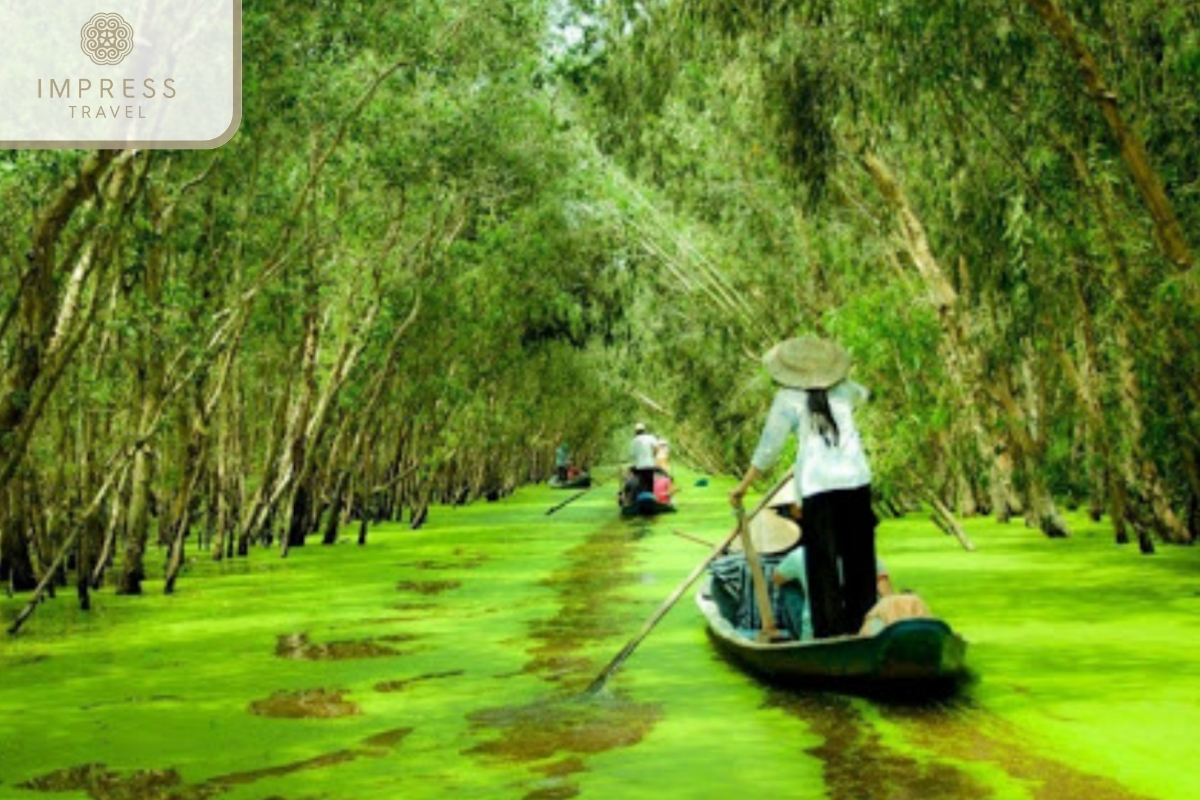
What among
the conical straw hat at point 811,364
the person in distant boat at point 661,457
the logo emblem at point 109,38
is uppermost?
the logo emblem at point 109,38

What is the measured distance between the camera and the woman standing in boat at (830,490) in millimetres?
8531

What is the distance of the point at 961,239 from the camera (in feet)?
51.3

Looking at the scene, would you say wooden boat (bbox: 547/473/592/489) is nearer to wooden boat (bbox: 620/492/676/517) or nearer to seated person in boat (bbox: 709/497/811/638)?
wooden boat (bbox: 620/492/676/517)

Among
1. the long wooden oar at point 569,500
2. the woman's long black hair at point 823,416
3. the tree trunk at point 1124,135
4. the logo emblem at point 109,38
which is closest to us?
the woman's long black hair at point 823,416

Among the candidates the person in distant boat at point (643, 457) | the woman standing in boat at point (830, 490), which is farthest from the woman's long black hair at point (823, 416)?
the person in distant boat at point (643, 457)

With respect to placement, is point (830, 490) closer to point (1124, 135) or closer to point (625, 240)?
point (1124, 135)

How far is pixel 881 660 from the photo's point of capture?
7.67 meters

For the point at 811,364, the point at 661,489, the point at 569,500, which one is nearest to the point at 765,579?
the point at 811,364

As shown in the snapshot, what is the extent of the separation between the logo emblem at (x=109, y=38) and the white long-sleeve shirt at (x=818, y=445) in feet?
19.7

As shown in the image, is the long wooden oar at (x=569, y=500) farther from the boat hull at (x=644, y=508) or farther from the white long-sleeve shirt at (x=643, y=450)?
the white long-sleeve shirt at (x=643, y=450)

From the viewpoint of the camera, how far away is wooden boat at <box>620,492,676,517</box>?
29234 millimetres

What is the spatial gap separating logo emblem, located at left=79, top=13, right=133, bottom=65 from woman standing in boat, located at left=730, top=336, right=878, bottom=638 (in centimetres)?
607

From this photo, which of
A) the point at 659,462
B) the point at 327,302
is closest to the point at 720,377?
the point at 659,462

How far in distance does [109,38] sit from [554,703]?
725 centimetres
